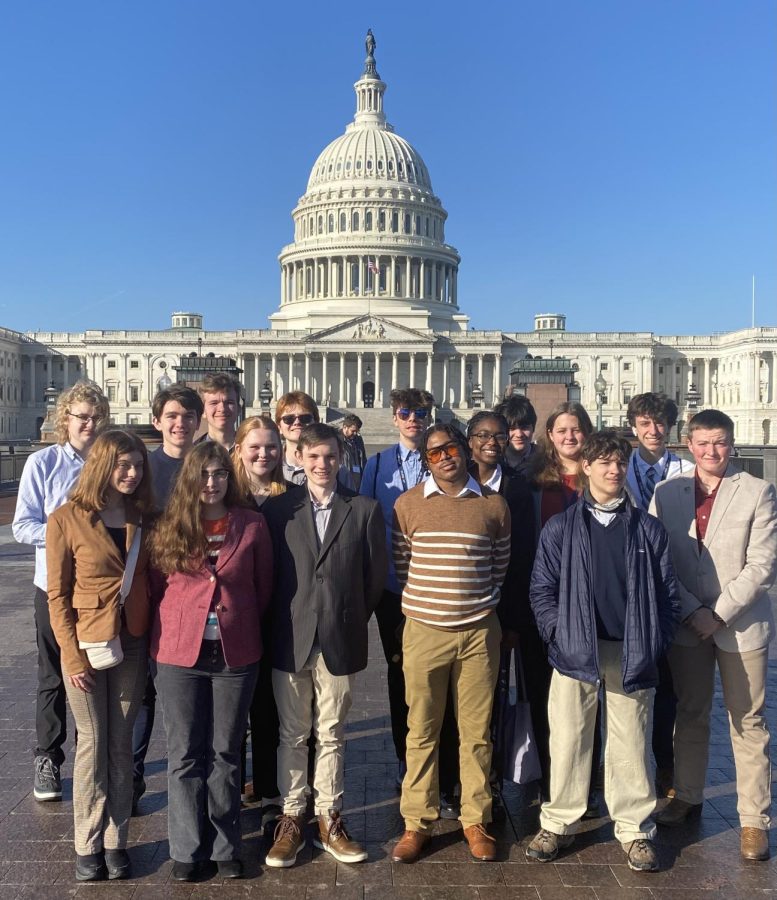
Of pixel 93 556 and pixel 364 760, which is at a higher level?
pixel 93 556

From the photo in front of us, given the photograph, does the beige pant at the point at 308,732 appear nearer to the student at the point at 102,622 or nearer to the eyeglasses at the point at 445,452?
the student at the point at 102,622

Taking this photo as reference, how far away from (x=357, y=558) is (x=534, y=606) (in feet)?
3.70

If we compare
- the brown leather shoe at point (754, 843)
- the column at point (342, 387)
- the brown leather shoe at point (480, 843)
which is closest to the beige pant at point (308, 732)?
the brown leather shoe at point (480, 843)

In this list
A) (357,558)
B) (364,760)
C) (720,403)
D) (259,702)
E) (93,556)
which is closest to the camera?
(93,556)

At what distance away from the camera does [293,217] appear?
346ft

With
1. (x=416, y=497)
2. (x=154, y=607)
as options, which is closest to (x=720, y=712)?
(x=416, y=497)

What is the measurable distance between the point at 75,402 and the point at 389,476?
7.66 feet

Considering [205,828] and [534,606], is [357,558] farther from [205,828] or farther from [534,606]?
[205,828]

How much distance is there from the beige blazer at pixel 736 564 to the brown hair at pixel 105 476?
3.47 m

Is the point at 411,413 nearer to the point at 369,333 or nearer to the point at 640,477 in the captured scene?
the point at 640,477

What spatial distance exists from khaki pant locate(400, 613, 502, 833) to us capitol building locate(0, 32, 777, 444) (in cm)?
7687

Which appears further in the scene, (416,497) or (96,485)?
(416,497)

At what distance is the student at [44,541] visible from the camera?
589 cm

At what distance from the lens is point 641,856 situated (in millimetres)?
5020
